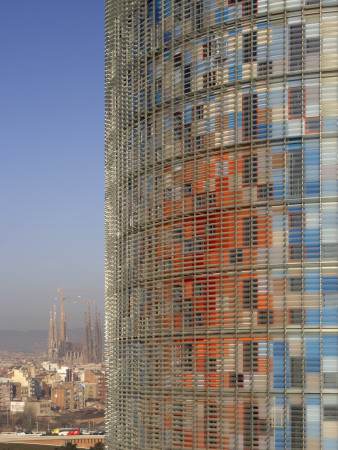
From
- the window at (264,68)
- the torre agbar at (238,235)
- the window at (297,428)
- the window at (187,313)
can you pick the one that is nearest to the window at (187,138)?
the torre agbar at (238,235)

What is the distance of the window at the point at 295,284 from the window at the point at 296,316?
469mm

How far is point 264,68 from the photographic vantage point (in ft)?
61.5

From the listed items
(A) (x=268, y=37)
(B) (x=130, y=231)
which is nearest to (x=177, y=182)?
(B) (x=130, y=231)

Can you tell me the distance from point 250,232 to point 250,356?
300cm

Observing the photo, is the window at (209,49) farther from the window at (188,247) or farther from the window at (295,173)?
the window at (188,247)

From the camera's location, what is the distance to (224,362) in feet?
60.6

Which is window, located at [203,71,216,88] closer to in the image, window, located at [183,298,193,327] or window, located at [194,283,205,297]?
window, located at [194,283,205,297]

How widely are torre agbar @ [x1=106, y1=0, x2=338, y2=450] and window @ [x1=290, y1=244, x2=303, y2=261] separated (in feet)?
0.08

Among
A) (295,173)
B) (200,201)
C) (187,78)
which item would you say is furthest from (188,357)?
(187,78)

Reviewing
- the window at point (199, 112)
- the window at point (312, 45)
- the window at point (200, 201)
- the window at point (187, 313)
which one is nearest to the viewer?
the window at point (312, 45)

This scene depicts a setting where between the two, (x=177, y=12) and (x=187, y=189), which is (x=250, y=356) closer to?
(x=187, y=189)

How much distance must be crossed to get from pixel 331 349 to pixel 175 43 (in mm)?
9258

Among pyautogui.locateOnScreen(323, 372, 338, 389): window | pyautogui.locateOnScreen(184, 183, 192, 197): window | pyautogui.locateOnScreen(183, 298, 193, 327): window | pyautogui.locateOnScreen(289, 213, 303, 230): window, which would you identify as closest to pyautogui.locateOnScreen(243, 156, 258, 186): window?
pyautogui.locateOnScreen(289, 213, 303, 230): window

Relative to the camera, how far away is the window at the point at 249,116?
61.3ft
